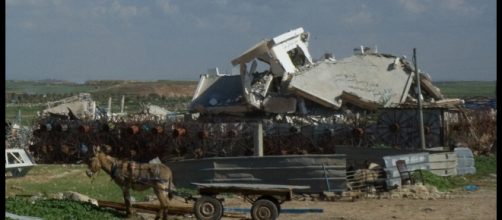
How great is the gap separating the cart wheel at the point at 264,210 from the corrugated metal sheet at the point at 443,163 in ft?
29.3

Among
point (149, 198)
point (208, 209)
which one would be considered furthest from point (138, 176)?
point (149, 198)

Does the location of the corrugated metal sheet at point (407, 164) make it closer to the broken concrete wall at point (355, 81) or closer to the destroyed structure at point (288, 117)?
the destroyed structure at point (288, 117)

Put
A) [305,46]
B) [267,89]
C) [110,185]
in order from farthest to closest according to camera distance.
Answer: [305,46], [267,89], [110,185]

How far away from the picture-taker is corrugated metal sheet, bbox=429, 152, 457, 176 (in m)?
21.6

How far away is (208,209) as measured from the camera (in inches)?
534

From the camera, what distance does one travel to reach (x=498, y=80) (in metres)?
6.58

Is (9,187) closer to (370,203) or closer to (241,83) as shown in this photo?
(370,203)

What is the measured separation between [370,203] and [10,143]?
20370mm

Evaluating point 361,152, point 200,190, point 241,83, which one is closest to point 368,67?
point 241,83

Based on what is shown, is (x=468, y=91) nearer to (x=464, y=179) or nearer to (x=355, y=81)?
(x=355, y=81)

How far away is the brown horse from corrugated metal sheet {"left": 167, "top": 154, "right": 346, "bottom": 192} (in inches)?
200

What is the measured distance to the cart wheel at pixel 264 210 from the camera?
13.4 m

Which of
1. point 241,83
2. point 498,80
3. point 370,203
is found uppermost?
point 241,83

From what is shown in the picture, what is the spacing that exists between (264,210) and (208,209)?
2.91 feet
